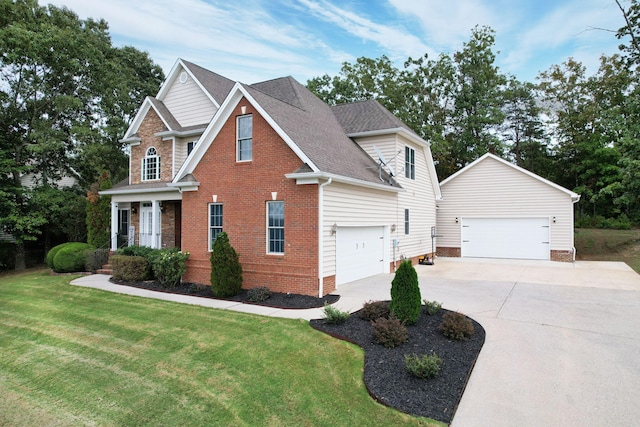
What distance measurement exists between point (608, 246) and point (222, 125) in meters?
23.1

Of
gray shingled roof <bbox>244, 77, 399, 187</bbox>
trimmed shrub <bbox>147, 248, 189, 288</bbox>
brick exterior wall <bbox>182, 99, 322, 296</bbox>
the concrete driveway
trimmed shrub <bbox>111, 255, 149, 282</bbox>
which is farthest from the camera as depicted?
trimmed shrub <bbox>111, 255, 149, 282</bbox>

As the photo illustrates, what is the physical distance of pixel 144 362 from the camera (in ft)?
20.7

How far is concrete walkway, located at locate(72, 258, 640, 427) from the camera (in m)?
4.64

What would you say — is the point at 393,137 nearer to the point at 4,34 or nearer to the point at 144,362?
the point at 144,362

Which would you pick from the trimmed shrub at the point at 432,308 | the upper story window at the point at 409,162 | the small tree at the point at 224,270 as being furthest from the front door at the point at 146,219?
the trimmed shrub at the point at 432,308

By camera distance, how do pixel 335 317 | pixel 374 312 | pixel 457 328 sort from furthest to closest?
pixel 374 312 → pixel 335 317 → pixel 457 328

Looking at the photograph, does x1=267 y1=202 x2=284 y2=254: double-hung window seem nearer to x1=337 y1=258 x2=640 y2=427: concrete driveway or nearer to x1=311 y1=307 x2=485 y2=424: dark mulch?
x1=337 y1=258 x2=640 y2=427: concrete driveway

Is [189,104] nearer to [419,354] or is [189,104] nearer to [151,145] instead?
[151,145]

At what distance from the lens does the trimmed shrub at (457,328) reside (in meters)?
6.93

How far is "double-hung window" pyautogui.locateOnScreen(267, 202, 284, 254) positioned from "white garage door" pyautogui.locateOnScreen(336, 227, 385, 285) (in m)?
A: 1.79

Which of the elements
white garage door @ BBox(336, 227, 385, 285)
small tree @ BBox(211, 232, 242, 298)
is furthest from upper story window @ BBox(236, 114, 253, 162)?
white garage door @ BBox(336, 227, 385, 285)

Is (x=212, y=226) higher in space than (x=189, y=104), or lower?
lower

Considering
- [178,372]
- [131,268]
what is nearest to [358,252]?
[178,372]

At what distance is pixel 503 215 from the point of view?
66.1ft
